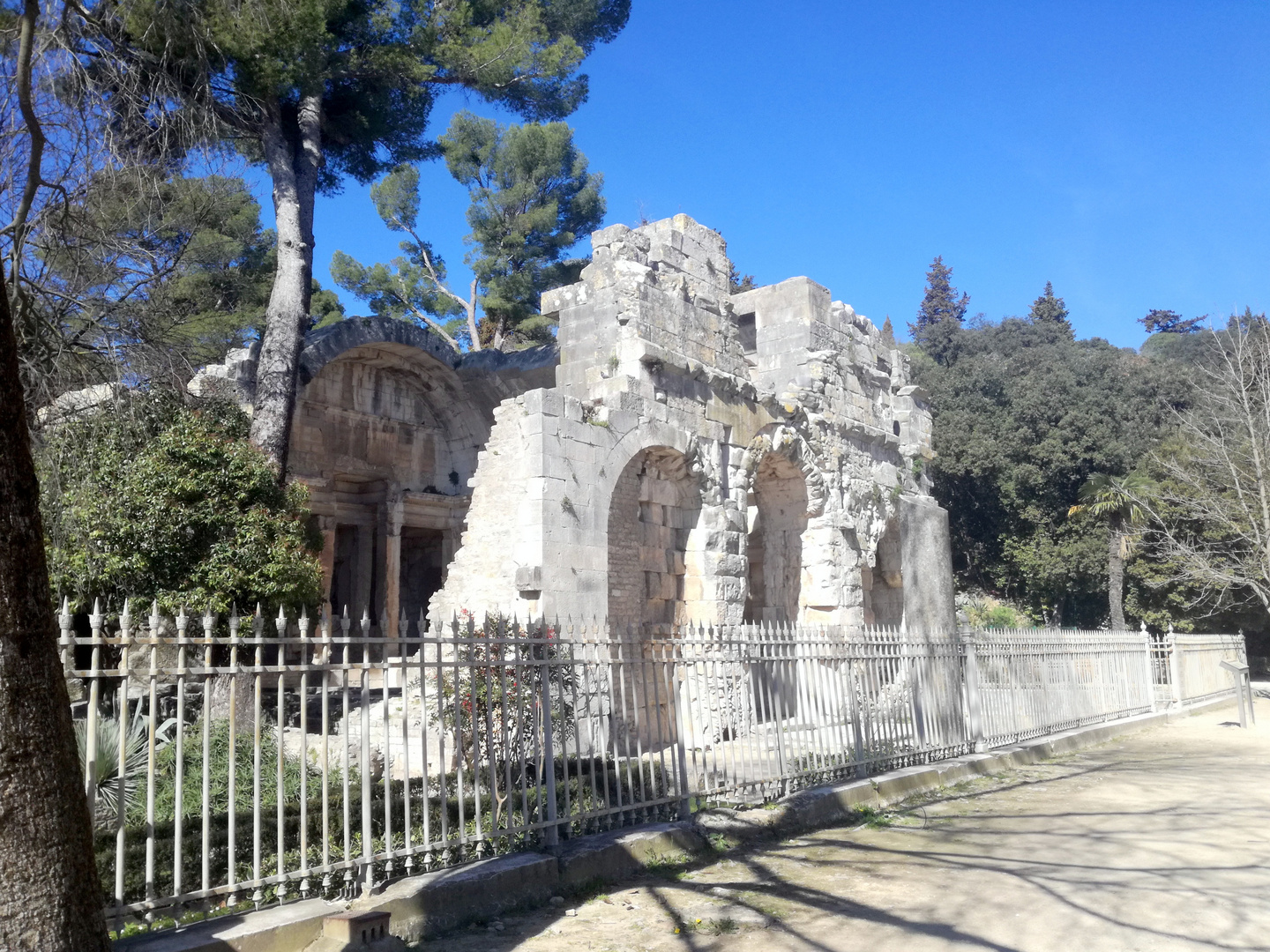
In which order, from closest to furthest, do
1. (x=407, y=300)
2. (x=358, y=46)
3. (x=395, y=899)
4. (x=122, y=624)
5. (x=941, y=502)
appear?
(x=122, y=624) < (x=395, y=899) < (x=358, y=46) < (x=407, y=300) < (x=941, y=502)

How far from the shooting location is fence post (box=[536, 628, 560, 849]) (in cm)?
540

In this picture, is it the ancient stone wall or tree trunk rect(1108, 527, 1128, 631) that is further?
tree trunk rect(1108, 527, 1128, 631)

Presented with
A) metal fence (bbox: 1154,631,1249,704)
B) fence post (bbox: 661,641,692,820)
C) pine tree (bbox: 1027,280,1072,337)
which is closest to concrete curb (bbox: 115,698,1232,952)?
fence post (bbox: 661,641,692,820)

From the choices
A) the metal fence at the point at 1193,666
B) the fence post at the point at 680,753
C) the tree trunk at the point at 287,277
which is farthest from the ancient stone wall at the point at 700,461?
the metal fence at the point at 1193,666

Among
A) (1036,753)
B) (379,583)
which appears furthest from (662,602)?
(379,583)

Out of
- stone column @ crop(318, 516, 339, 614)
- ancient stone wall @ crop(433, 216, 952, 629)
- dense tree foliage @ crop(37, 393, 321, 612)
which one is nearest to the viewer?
dense tree foliage @ crop(37, 393, 321, 612)

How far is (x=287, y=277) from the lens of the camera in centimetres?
1282

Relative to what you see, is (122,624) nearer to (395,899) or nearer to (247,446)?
(395,899)

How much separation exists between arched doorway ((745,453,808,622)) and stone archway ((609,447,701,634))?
8.00ft

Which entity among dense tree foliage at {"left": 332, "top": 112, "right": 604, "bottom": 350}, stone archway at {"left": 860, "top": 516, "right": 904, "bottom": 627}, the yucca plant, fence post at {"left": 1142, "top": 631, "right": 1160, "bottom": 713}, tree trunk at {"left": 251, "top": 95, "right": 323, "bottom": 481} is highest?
dense tree foliage at {"left": 332, "top": 112, "right": 604, "bottom": 350}

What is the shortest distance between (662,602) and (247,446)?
4903 millimetres

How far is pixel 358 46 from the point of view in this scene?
552 inches

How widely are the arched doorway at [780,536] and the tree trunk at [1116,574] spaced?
13796 millimetres

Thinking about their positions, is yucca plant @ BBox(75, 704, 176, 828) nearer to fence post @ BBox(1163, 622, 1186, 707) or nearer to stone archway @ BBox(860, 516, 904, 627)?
stone archway @ BBox(860, 516, 904, 627)
